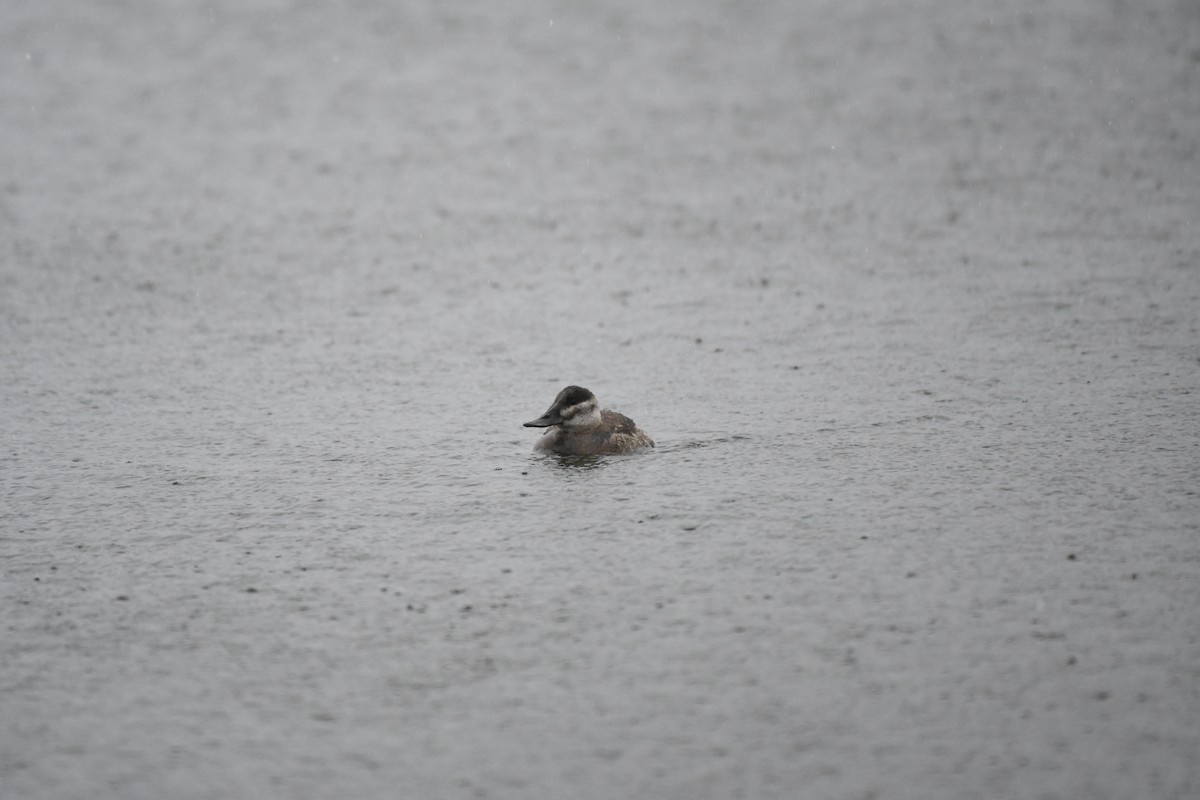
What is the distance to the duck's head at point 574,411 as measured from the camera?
8125mm

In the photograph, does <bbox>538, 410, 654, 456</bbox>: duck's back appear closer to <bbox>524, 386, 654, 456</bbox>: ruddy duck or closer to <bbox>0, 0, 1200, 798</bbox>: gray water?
<bbox>524, 386, 654, 456</bbox>: ruddy duck

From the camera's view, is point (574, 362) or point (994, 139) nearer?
point (574, 362)

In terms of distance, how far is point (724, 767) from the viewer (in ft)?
15.9

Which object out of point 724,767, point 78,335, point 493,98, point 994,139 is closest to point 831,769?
point 724,767

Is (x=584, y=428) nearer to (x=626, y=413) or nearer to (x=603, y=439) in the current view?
(x=603, y=439)

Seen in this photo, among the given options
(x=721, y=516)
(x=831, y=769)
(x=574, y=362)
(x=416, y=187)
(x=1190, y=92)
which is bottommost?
(x=831, y=769)

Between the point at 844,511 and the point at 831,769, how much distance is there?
7.83ft

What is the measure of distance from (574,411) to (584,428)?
110mm

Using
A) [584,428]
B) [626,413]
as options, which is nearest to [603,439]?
[584,428]

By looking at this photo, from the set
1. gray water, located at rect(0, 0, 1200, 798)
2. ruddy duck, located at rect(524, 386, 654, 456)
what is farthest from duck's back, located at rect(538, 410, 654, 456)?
gray water, located at rect(0, 0, 1200, 798)

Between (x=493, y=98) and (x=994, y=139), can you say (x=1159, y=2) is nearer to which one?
(x=994, y=139)

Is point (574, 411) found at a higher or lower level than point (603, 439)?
higher

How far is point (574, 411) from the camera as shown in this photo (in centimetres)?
813

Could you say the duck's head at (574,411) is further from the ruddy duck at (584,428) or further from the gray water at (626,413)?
the gray water at (626,413)
